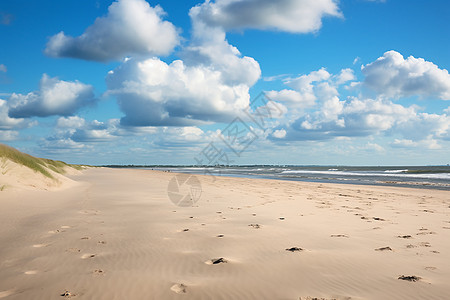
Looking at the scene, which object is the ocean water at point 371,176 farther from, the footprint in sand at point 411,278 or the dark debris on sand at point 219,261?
the dark debris on sand at point 219,261

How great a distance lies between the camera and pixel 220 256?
4.88m

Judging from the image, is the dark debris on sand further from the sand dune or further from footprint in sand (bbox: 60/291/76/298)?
the sand dune

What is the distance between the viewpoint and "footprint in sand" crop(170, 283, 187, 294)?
3.54 metres

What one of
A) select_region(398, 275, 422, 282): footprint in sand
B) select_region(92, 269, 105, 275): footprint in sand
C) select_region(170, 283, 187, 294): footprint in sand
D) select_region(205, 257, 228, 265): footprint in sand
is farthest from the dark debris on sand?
select_region(398, 275, 422, 282): footprint in sand

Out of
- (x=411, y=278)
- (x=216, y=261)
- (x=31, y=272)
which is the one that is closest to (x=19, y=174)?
(x=31, y=272)

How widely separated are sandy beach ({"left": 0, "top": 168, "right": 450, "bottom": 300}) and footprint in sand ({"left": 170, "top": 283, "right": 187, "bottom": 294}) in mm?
12

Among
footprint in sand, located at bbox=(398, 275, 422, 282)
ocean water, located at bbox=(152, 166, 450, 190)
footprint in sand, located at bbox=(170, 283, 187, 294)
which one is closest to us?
footprint in sand, located at bbox=(170, 283, 187, 294)

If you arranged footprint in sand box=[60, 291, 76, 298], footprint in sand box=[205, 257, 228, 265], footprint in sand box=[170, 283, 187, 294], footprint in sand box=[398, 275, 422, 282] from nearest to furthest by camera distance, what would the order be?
footprint in sand box=[60, 291, 76, 298], footprint in sand box=[170, 283, 187, 294], footprint in sand box=[398, 275, 422, 282], footprint in sand box=[205, 257, 228, 265]

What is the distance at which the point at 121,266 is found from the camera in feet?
14.3

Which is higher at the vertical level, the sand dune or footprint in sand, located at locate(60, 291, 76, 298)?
the sand dune

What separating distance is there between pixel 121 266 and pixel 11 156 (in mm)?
15455

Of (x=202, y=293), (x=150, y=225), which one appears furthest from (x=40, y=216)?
(x=202, y=293)

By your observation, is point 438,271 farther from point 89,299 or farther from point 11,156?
point 11,156

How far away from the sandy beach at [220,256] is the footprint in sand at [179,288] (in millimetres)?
12
